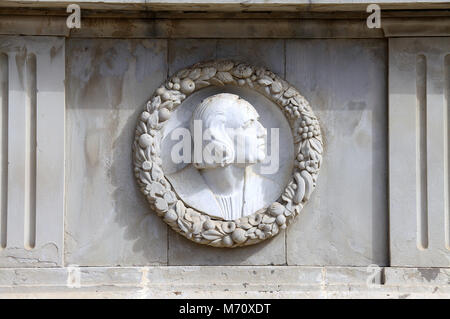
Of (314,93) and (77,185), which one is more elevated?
(314,93)

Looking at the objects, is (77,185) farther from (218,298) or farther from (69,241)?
(218,298)

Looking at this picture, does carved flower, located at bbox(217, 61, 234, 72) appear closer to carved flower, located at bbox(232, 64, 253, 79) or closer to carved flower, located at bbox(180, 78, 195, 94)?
carved flower, located at bbox(232, 64, 253, 79)

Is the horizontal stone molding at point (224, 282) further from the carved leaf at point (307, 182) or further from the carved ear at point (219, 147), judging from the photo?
the carved ear at point (219, 147)

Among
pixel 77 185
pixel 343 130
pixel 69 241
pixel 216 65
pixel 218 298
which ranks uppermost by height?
pixel 216 65

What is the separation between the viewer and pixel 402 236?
19.0 ft

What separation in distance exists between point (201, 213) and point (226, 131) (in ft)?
1.92

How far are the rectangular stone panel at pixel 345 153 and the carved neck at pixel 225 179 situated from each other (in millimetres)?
475

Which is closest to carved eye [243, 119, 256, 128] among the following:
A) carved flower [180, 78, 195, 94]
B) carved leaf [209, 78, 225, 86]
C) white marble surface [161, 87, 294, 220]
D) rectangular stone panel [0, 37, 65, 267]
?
white marble surface [161, 87, 294, 220]

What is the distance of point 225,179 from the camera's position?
5.79m

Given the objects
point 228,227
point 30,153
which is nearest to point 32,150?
point 30,153

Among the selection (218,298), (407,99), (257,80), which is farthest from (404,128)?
(218,298)

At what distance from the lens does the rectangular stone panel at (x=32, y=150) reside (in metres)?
5.75

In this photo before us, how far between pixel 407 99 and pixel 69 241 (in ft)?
8.17

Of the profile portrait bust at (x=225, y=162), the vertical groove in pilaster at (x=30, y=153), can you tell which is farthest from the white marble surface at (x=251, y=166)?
the vertical groove in pilaster at (x=30, y=153)
